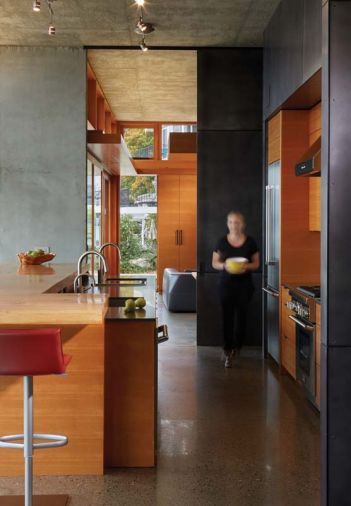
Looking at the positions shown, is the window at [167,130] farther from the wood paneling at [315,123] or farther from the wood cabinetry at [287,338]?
the wood cabinetry at [287,338]

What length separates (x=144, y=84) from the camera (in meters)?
10.2

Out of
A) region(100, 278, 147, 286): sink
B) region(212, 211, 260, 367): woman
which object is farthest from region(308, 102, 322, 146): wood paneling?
region(100, 278, 147, 286): sink

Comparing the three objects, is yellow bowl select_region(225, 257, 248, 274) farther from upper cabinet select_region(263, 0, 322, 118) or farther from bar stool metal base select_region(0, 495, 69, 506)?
bar stool metal base select_region(0, 495, 69, 506)

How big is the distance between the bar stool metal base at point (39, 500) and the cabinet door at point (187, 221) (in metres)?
11.8

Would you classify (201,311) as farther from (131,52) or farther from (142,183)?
(142,183)

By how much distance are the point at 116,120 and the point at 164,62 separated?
5250mm

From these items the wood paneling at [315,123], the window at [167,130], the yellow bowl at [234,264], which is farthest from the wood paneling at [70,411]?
the window at [167,130]

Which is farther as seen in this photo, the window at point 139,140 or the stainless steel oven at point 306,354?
the window at point 139,140

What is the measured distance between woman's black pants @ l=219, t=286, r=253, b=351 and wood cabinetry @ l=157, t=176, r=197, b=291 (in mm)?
8498

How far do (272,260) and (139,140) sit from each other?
832 centimetres

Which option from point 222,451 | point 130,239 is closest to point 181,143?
point 130,239

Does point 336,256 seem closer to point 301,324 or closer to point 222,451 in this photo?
point 222,451

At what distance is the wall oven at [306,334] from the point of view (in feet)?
16.5

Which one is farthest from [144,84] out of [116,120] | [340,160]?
[340,160]
